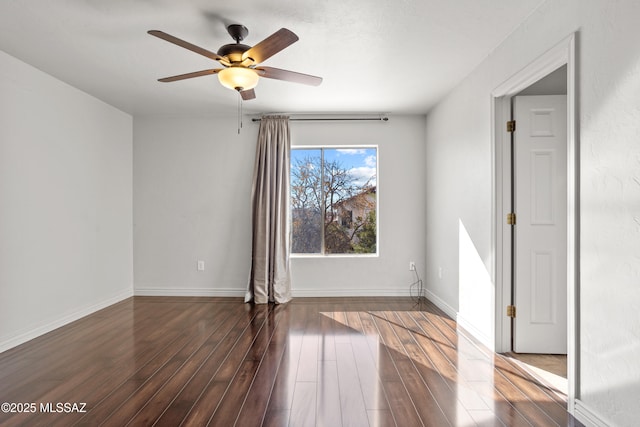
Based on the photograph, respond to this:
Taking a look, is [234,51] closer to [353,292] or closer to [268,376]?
[268,376]

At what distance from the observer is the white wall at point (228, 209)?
16.7ft

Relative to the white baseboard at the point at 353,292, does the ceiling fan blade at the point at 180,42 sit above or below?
above

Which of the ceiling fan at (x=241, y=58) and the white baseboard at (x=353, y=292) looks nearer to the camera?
the ceiling fan at (x=241, y=58)

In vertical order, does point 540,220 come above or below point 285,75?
below

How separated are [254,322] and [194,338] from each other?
2.24 feet

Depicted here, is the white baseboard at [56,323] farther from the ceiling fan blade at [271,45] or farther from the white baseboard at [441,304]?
the white baseboard at [441,304]

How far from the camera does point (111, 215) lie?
4621mm

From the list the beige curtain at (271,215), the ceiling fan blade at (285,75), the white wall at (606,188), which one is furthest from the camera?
the beige curtain at (271,215)

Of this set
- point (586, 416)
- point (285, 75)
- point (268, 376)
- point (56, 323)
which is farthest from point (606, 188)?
point (56, 323)

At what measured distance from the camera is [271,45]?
2340 millimetres

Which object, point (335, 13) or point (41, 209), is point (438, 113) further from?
point (41, 209)

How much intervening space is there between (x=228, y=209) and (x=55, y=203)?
1.98m

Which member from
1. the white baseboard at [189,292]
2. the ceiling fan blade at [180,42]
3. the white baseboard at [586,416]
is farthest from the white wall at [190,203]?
the white baseboard at [586,416]

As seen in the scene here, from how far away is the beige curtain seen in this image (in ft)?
15.8
